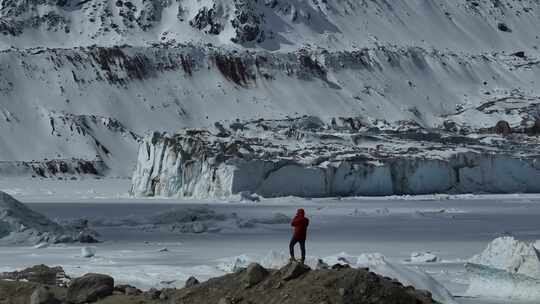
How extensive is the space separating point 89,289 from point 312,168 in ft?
109

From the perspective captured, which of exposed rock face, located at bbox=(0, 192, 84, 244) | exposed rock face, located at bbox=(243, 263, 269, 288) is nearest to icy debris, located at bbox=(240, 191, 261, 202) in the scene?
exposed rock face, located at bbox=(0, 192, 84, 244)

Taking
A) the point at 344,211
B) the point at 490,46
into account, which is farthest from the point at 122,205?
the point at 490,46

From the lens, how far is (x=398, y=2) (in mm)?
97688

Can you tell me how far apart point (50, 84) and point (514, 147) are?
38.3m

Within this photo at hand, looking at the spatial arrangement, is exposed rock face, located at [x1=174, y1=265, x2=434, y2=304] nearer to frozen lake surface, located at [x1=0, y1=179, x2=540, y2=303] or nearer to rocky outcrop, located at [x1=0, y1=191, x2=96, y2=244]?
frozen lake surface, located at [x1=0, y1=179, x2=540, y2=303]

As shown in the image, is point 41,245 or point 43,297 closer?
point 43,297

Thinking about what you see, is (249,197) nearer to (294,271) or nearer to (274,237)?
(274,237)

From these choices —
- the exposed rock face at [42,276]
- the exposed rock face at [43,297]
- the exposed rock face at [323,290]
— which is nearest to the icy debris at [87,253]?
Answer: the exposed rock face at [42,276]

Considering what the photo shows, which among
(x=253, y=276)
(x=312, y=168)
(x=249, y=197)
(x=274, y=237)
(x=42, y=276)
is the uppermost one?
(x=312, y=168)

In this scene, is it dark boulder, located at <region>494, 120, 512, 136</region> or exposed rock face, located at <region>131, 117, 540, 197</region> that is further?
dark boulder, located at <region>494, 120, 512, 136</region>

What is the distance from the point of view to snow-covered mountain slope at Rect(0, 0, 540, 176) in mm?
72562

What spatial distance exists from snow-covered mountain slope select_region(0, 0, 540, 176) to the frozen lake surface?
3175cm

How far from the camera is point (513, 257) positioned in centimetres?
1316

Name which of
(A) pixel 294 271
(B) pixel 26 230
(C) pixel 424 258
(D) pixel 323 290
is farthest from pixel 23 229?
(D) pixel 323 290
